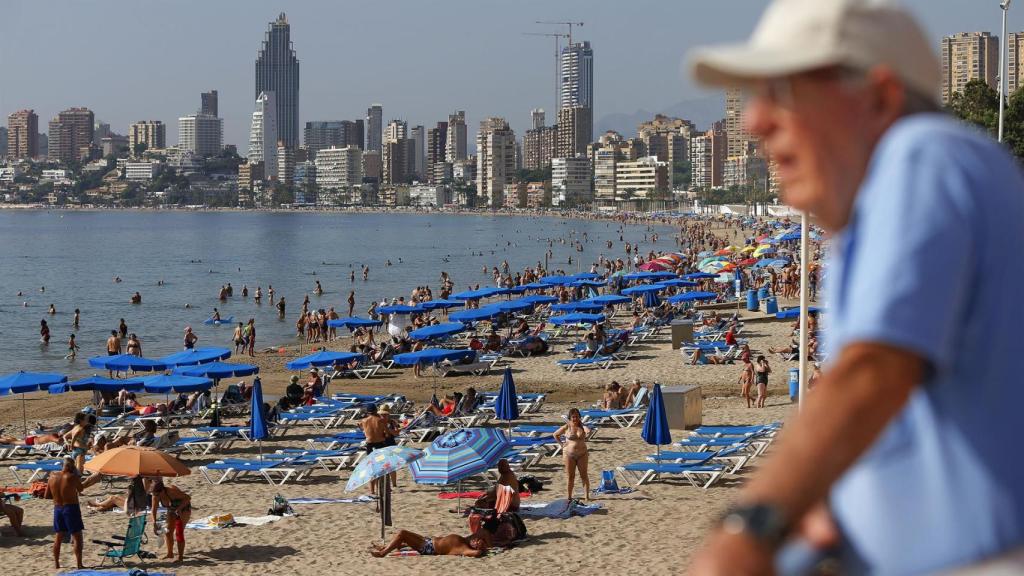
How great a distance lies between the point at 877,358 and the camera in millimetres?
998

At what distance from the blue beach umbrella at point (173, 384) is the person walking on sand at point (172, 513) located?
27.3 feet

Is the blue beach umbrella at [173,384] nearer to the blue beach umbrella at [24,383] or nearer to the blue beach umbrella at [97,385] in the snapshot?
the blue beach umbrella at [97,385]

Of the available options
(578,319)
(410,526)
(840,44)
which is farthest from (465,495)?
(578,319)

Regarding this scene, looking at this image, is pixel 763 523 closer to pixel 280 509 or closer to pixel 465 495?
pixel 280 509

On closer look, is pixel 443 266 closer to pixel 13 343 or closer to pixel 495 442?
pixel 13 343

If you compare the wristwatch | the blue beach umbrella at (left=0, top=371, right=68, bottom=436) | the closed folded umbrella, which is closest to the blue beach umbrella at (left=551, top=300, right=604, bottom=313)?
the blue beach umbrella at (left=0, top=371, right=68, bottom=436)

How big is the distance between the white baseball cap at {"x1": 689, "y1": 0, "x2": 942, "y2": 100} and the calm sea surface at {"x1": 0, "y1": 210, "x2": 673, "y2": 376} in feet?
114

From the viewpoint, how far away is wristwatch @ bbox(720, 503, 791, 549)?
0.99 metres

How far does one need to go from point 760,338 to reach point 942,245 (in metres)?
29.1

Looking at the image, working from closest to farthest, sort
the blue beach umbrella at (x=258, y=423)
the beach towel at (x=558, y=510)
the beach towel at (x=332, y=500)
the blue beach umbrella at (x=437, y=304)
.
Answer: the beach towel at (x=558, y=510), the beach towel at (x=332, y=500), the blue beach umbrella at (x=258, y=423), the blue beach umbrella at (x=437, y=304)

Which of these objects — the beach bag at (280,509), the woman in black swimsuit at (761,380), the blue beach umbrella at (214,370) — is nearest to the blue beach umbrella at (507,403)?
the beach bag at (280,509)

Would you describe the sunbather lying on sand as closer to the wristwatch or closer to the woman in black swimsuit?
the woman in black swimsuit

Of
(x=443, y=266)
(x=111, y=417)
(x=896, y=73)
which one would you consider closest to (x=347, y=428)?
(x=111, y=417)

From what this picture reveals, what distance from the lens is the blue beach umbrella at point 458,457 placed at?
12594 millimetres
